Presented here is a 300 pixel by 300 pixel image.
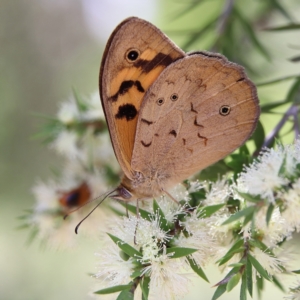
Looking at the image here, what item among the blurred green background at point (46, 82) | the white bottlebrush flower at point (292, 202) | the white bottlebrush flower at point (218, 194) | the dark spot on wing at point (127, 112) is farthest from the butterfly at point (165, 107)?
the blurred green background at point (46, 82)

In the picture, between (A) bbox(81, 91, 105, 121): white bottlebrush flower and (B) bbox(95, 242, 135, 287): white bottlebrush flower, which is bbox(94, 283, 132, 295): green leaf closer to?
(B) bbox(95, 242, 135, 287): white bottlebrush flower

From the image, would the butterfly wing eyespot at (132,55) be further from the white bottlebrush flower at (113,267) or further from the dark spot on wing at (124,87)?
the white bottlebrush flower at (113,267)

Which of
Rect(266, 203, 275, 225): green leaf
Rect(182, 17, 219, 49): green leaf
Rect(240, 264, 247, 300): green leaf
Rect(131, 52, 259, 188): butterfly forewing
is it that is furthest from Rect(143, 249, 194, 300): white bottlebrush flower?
Rect(182, 17, 219, 49): green leaf

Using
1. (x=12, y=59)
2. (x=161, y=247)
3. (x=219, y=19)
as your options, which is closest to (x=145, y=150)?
(x=161, y=247)

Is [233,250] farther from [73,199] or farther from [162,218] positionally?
[73,199]

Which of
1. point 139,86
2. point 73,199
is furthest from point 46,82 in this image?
point 139,86

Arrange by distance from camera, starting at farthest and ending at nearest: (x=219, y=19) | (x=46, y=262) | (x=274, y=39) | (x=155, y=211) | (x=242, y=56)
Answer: (x=46, y=262) → (x=274, y=39) → (x=242, y=56) → (x=219, y=19) → (x=155, y=211)

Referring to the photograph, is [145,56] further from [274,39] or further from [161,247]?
[274,39]
